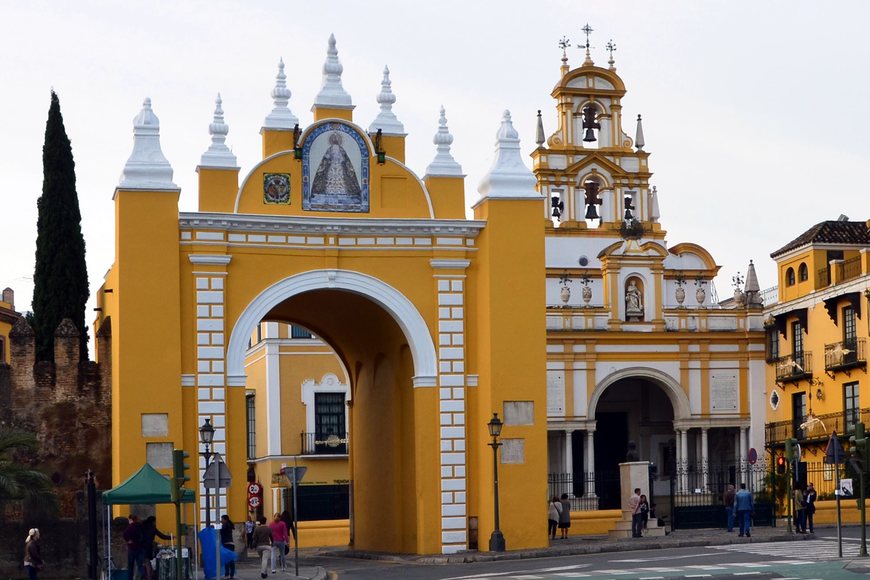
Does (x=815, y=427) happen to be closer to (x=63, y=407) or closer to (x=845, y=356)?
(x=845, y=356)

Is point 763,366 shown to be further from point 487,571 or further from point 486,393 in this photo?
point 487,571

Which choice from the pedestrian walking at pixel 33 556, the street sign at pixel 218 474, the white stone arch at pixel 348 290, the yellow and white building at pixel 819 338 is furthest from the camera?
the yellow and white building at pixel 819 338

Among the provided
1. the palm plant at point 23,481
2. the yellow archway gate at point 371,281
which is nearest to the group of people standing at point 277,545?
the yellow archway gate at point 371,281

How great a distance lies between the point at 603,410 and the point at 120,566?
102ft

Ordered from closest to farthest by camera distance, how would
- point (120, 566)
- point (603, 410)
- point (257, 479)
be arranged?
point (120, 566) < point (257, 479) < point (603, 410)

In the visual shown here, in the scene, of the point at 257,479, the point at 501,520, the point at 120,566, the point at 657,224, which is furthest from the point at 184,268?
the point at 657,224

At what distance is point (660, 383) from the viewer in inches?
2245

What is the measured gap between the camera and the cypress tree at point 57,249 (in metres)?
38.1

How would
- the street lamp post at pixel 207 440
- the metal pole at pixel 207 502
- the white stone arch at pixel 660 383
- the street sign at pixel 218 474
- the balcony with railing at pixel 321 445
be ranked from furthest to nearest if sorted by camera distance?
the white stone arch at pixel 660 383 → the balcony with railing at pixel 321 445 → the street lamp post at pixel 207 440 → the metal pole at pixel 207 502 → the street sign at pixel 218 474

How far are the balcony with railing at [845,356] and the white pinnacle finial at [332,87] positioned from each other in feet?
69.2

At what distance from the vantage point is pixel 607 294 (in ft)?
186

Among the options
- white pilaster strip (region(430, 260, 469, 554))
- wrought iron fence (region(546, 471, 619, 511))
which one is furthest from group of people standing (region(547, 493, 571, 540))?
white pilaster strip (region(430, 260, 469, 554))

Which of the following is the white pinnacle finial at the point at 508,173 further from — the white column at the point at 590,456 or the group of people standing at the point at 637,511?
the white column at the point at 590,456

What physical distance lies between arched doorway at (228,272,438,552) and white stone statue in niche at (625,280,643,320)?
60.5 ft
